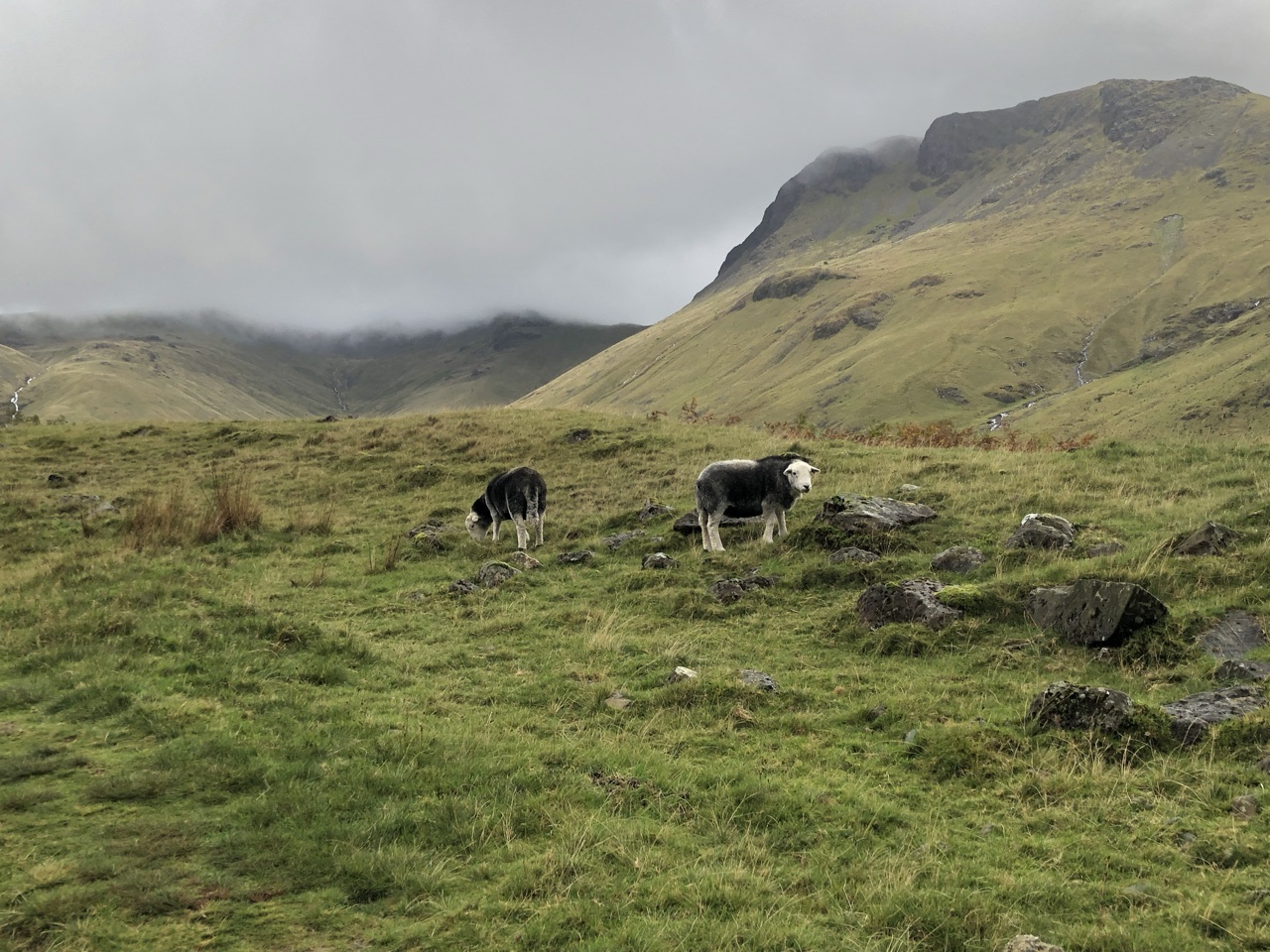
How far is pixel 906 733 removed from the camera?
9281mm

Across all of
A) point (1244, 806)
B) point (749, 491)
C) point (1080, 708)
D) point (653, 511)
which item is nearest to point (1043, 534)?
point (749, 491)

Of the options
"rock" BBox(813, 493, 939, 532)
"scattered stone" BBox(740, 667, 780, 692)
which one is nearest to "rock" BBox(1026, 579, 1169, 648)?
"scattered stone" BBox(740, 667, 780, 692)

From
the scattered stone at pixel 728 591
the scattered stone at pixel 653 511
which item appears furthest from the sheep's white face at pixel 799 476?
the scattered stone at pixel 653 511

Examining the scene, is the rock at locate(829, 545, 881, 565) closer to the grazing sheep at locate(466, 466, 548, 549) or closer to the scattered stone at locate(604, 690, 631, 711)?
the scattered stone at locate(604, 690, 631, 711)

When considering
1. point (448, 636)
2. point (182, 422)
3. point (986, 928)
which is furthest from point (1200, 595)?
point (182, 422)

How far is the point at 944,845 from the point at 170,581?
48.4 feet

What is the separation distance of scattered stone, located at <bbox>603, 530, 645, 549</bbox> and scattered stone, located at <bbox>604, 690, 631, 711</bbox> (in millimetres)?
8439

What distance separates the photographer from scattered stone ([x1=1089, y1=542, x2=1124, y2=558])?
1416 centimetres

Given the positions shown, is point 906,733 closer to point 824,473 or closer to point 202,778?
point 202,778

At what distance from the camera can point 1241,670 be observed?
9.66 meters

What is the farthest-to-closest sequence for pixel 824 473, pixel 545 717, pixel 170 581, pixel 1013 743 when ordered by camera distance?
pixel 824 473 → pixel 170 581 → pixel 545 717 → pixel 1013 743

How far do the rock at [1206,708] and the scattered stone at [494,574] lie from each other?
12.0 meters

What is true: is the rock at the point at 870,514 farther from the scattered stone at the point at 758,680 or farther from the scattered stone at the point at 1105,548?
the scattered stone at the point at 758,680

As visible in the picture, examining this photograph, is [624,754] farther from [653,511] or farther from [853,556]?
[653,511]
